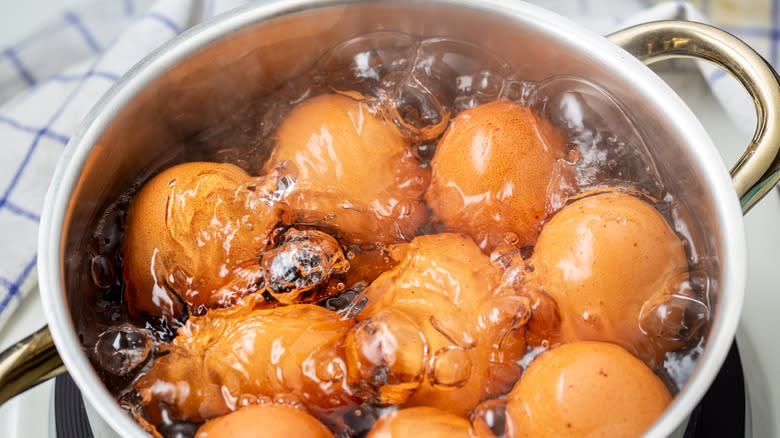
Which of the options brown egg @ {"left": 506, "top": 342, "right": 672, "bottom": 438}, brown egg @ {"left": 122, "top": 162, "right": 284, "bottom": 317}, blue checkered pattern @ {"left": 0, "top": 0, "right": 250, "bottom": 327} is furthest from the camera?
blue checkered pattern @ {"left": 0, "top": 0, "right": 250, "bottom": 327}

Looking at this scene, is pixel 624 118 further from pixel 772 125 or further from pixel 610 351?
pixel 610 351

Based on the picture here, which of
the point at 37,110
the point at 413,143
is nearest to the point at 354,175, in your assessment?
the point at 413,143

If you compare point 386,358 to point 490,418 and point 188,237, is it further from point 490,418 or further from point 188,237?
point 188,237

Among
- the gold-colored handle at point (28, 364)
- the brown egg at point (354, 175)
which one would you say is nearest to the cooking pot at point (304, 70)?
the gold-colored handle at point (28, 364)

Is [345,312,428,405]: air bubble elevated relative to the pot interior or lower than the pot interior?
Answer: lower

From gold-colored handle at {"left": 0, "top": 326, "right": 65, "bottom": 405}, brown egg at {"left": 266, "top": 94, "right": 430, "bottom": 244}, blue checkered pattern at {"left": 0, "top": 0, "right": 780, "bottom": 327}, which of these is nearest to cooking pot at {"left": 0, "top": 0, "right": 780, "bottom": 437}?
gold-colored handle at {"left": 0, "top": 326, "right": 65, "bottom": 405}

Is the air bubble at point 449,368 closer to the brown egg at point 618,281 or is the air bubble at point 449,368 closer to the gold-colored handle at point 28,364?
the brown egg at point 618,281

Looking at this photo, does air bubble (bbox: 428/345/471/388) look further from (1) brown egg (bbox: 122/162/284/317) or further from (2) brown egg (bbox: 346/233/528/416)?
(1) brown egg (bbox: 122/162/284/317)

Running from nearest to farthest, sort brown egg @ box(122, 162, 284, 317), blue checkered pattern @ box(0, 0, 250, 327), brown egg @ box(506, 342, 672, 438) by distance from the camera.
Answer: brown egg @ box(506, 342, 672, 438) < brown egg @ box(122, 162, 284, 317) < blue checkered pattern @ box(0, 0, 250, 327)
